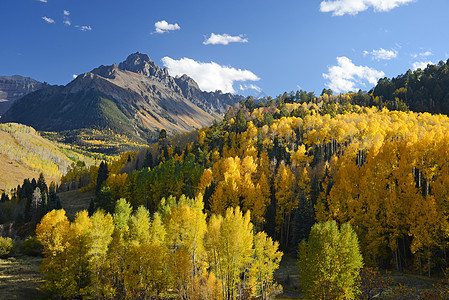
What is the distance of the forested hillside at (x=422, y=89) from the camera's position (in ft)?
504

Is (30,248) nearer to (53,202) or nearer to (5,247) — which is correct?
(5,247)

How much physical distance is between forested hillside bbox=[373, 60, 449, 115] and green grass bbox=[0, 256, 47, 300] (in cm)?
18842

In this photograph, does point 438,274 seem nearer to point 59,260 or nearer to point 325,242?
point 325,242

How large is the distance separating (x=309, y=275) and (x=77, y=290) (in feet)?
113

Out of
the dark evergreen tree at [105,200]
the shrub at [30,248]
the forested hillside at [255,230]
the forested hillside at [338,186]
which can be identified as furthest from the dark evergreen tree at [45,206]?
the forested hillside at [338,186]

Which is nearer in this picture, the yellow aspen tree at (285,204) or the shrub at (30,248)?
the shrub at (30,248)

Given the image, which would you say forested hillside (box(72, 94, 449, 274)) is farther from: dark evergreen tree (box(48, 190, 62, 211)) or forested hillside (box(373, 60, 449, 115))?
forested hillside (box(373, 60, 449, 115))

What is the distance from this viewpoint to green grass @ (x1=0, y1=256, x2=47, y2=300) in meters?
38.2

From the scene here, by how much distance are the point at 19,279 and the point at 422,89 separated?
212 metres

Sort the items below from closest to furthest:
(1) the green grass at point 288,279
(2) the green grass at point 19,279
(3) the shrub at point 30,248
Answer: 1. (2) the green grass at point 19,279
2. (1) the green grass at point 288,279
3. (3) the shrub at point 30,248

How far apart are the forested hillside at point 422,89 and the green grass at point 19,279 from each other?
188416mm

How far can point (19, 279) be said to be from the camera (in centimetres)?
4503

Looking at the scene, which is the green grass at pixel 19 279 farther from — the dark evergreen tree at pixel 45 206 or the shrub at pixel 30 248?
the dark evergreen tree at pixel 45 206

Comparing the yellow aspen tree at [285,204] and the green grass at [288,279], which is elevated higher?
the yellow aspen tree at [285,204]
